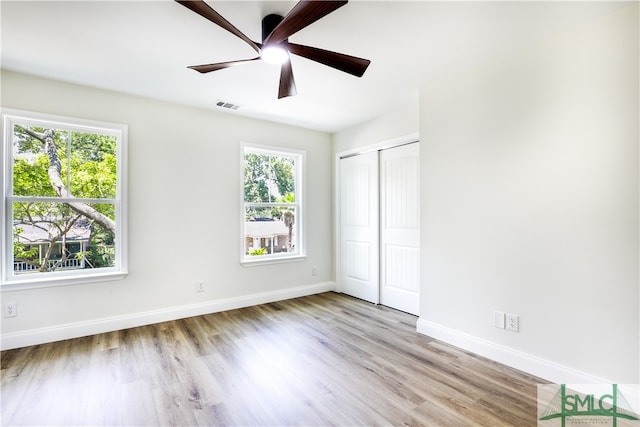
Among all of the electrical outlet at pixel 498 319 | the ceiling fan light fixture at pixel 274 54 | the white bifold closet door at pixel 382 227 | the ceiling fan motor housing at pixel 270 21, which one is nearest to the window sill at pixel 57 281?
the ceiling fan light fixture at pixel 274 54

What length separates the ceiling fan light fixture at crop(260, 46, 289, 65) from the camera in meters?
1.99

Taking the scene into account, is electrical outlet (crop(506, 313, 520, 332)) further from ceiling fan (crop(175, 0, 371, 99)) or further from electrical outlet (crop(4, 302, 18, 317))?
electrical outlet (crop(4, 302, 18, 317))

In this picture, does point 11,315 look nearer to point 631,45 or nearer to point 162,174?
point 162,174

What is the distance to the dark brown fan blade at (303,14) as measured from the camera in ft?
4.77

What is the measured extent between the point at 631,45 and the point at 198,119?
3.76 meters

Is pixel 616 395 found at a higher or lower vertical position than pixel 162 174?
lower

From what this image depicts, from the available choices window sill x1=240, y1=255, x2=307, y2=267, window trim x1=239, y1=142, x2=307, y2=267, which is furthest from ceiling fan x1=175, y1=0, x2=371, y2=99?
window sill x1=240, y1=255, x2=307, y2=267

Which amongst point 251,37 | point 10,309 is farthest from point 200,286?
point 251,37

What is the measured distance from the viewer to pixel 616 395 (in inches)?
74.7

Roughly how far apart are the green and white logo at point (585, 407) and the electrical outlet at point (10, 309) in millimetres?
4041

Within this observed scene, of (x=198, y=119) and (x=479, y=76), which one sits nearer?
(x=479, y=76)

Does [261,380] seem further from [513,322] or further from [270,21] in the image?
[270,21]

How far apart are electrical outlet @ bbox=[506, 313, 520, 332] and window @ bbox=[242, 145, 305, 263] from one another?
106 inches

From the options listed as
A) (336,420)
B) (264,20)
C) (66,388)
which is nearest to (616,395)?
(336,420)
